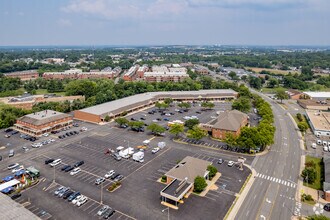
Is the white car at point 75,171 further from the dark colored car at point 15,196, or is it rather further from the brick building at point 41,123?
the brick building at point 41,123

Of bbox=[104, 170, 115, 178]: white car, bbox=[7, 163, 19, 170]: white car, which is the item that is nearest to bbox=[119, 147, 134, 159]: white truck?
bbox=[104, 170, 115, 178]: white car

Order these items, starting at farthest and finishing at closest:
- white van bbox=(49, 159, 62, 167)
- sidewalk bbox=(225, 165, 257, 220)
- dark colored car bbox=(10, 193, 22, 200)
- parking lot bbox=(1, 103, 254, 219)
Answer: white van bbox=(49, 159, 62, 167), dark colored car bbox=(10, 193, 22, 200), parking lot bbox=(1, 103, 254, 219), sidewalk bbox=(225, 165, 257, 220)

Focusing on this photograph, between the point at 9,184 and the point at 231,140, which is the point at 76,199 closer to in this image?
the point at 9,184

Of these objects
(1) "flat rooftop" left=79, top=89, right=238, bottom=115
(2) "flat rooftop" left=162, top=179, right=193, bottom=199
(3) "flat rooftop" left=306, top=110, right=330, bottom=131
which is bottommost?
(3) "flat rooftop" left=306, top=110, right=330, bottom=131

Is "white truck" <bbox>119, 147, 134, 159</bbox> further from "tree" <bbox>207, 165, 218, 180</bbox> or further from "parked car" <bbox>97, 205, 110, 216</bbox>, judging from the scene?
"tree" <bbox>207, 165, 218, 180</bbox>

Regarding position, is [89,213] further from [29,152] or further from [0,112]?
[0,112]
